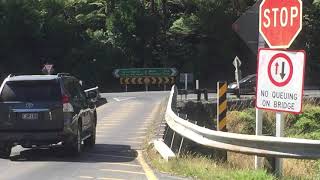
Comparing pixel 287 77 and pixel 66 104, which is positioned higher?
pixel 287 77

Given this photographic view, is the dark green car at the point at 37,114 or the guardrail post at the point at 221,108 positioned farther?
the guardrail post at the point at 221,108

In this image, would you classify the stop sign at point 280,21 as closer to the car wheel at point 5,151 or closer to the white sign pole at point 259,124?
the white sign pole at point 259,124

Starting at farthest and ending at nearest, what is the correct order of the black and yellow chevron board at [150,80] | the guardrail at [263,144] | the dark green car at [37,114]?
the black and yellow chevron board at [150,80] → the dark green car at [37,114] → the guardrail at [263,144]

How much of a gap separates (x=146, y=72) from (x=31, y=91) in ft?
123

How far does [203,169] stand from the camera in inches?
464

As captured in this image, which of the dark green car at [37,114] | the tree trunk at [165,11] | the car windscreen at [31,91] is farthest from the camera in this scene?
the tree trunk at [165,11]

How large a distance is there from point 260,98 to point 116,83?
4555 cm

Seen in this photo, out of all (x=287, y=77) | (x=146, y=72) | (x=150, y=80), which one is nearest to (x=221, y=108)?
(x=287, y=77)

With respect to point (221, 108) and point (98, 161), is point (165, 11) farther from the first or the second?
point (98, 161)

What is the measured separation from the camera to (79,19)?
5647cm

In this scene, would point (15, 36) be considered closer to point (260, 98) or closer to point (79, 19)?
point (79, 19)

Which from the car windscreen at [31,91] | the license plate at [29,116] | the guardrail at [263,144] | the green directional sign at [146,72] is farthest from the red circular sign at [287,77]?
the green directional sign at [146,72]

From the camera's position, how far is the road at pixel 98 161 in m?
12.3

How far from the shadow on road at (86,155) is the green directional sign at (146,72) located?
34.9 meters
